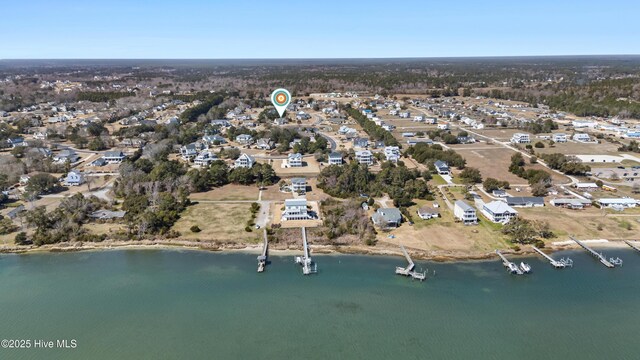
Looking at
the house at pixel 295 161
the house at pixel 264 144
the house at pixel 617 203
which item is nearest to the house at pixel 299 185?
the house at pixel 295 161

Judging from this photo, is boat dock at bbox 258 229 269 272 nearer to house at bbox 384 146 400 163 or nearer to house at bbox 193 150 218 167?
house at bbox 193 150 218 167

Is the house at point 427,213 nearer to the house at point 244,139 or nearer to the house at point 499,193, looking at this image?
the house at point 499,193

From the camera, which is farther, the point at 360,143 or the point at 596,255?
the point at 360,143

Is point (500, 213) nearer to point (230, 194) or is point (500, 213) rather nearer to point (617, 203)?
point (617, 203)

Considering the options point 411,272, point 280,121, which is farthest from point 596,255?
point 280,121

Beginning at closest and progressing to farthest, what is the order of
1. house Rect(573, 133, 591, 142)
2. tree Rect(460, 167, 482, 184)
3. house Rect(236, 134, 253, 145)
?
tree Rect(460, 167, 482, 184) < house Rect(236, 134, 253, 145) < house Rect(573, 133, 591, 142)

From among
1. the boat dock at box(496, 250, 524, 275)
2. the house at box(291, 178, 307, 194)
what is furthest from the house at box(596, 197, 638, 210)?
the house at box(291, 178, 307, 194)
